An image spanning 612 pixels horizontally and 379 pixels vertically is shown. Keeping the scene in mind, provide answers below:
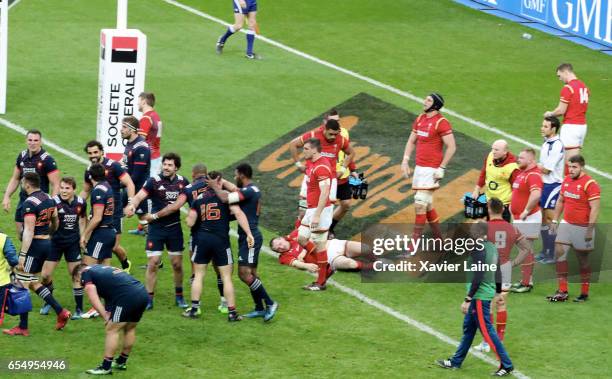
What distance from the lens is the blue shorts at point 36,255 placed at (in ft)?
51.8

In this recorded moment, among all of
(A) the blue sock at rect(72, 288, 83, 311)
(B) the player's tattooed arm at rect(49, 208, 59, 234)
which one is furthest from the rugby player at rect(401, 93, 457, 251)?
(B) the player's tattooed arm at rect(49, 208, 59, 234)

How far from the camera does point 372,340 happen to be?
16.0 meters

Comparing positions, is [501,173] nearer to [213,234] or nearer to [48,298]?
[213,234]

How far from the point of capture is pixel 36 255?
1581cm

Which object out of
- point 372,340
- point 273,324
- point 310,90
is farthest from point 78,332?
point 310,90

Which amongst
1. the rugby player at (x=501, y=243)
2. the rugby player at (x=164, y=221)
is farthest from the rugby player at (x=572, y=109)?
the rugby player at (x=164, y=221)

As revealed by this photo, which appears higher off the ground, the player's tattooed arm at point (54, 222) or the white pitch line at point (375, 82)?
the white pitch line at point (375, 82)

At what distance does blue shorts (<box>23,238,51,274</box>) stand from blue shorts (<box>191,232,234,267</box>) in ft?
6.23

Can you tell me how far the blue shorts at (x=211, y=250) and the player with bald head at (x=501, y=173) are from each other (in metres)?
4.02

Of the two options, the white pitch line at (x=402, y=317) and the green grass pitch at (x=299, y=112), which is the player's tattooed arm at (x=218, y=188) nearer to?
the green grass pitch at (x=299, y=112)

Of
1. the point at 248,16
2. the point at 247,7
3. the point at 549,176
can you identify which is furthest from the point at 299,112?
the point at 549,176

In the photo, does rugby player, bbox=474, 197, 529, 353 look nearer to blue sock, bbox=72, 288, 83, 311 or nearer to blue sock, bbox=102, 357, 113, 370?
blue sock, bbox=102, 357, 113, 370

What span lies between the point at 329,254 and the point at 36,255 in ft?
15.0

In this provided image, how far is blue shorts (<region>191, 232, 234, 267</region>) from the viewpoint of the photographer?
16188 mm
